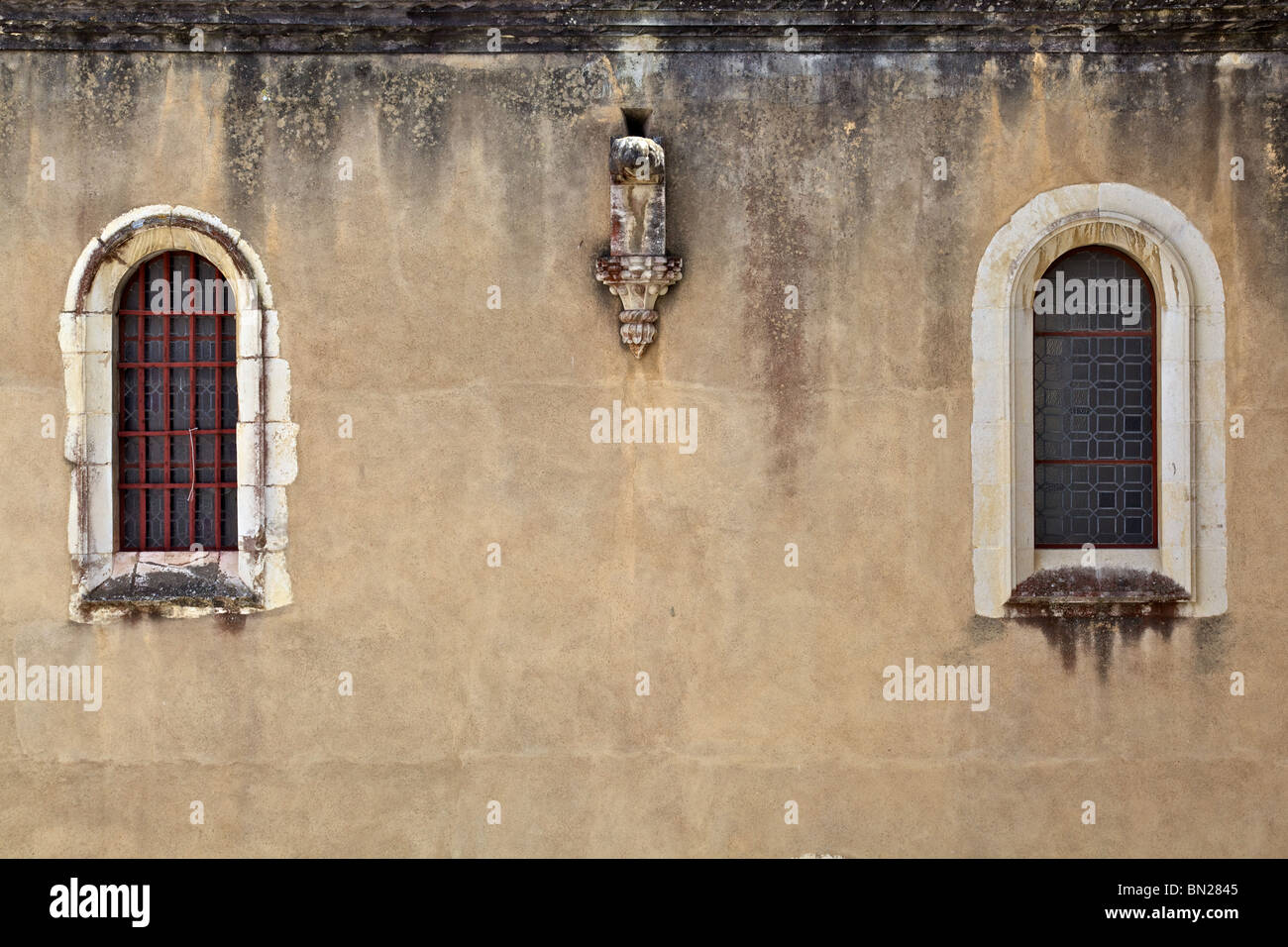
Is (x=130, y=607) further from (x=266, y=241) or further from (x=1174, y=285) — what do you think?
(x=1174, y=285)

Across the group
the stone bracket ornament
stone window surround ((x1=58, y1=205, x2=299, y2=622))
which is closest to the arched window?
the stone bracket ornament

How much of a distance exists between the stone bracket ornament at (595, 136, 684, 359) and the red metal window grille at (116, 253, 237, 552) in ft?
7.73

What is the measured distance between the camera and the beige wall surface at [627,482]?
22.4 ft

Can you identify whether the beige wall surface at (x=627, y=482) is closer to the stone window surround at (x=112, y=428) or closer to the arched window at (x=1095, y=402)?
the stone window surround at (x=112, y=428)

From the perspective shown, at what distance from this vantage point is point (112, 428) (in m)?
6.92

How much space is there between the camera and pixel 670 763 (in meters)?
6.89

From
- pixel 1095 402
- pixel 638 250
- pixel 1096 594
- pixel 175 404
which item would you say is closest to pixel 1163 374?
pixel 1095 402

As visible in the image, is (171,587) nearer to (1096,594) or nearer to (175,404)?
(175,404)

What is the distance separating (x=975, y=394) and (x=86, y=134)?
5.46 meters

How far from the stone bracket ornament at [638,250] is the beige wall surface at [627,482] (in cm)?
13

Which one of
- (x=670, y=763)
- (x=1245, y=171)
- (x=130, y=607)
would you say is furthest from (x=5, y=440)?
(x=1245, y=171)
